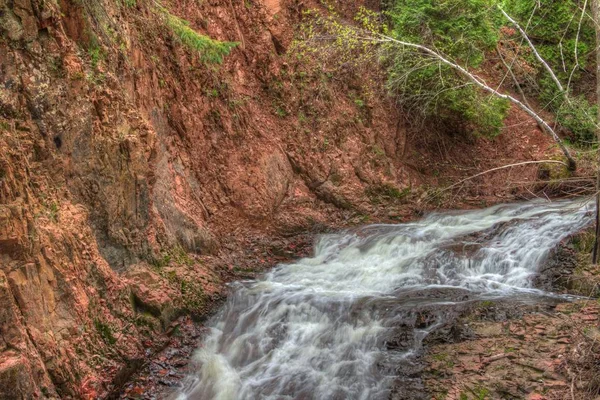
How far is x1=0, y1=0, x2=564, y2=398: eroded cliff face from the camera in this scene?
5.11m

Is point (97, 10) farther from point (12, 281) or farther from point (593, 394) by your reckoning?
point (593, 394)

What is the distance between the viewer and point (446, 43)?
444 inches

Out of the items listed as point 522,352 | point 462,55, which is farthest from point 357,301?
point 462,55

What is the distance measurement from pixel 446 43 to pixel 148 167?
7710 millimetres

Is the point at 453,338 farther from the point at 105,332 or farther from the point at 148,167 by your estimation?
the point at 148,167

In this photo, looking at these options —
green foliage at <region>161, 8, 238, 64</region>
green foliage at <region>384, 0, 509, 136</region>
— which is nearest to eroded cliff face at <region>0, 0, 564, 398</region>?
green foliage at <region>161, 8, 238, 64</region>

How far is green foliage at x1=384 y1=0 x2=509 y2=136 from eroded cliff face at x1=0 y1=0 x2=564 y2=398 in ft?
4.98

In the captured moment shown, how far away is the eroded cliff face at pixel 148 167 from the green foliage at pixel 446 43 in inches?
59.8

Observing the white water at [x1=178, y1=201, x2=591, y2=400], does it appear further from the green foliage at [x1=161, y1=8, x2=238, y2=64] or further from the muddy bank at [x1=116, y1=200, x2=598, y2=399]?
the green foliage at [x1=161, y1=8, x2=238, y2=64]

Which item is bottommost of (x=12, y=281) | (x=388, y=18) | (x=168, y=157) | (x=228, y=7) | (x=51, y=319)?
(x=51, y=319)

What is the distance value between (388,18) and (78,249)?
1143 cm

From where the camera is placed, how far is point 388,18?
14000mm

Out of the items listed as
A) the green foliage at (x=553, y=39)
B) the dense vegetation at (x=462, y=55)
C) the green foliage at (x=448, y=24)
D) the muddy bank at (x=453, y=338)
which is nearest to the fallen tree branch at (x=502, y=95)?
the dense vegetation at (x=462, y=55)

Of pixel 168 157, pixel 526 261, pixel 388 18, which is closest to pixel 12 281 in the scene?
pixel 168 157
